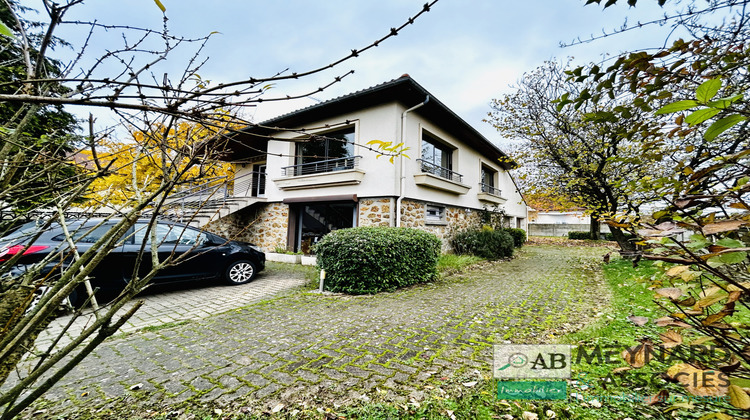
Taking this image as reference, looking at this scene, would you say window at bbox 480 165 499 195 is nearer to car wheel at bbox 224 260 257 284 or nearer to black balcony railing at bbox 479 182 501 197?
black balcony railing at bbox 479 182 501 197

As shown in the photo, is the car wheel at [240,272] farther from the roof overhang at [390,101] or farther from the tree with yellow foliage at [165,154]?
the tree with yellow foliage at [165,154]

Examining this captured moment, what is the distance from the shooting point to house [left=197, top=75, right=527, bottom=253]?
27.1 ft

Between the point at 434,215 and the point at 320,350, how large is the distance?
A: 7.82m

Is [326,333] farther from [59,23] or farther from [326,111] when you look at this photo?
[326,111]

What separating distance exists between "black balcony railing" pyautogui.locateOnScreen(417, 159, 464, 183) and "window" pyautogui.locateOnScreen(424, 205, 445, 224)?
124 centimetres

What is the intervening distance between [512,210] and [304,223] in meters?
13.1

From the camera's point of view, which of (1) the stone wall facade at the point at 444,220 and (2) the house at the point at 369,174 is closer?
(2) the house at the point at 369,174

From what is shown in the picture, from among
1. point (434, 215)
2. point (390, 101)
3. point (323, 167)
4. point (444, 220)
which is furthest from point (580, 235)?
point (323, 167)

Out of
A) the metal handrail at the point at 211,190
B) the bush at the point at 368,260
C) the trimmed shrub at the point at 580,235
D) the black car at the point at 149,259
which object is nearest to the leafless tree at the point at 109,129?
the metal handrail at the point at 211,190

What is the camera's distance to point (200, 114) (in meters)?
0.98

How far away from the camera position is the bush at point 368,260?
5496mm

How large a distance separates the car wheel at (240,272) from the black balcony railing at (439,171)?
563 cm

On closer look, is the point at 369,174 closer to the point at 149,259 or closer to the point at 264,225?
the point at 264,225

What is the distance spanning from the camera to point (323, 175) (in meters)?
9.09
